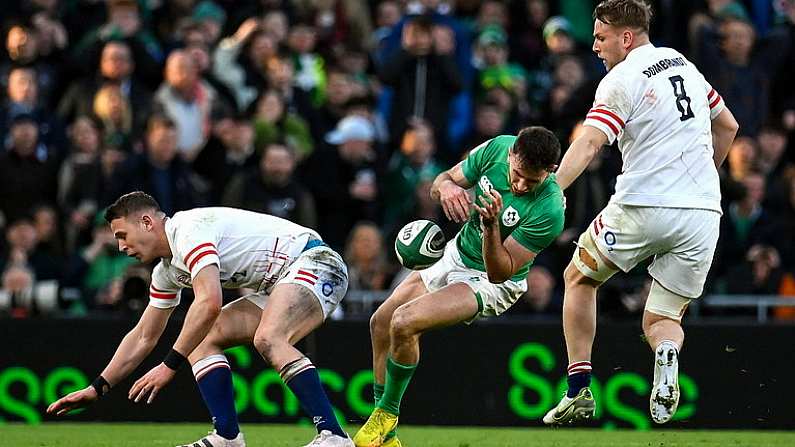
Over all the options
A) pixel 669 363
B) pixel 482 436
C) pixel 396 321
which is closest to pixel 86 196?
pixel 482 436

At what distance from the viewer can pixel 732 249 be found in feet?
49.6

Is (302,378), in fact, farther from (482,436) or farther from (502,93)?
(502,93)

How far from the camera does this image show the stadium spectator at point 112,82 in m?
15.3

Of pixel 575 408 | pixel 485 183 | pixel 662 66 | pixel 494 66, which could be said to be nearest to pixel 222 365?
pixel 485 183

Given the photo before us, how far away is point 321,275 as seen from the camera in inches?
375

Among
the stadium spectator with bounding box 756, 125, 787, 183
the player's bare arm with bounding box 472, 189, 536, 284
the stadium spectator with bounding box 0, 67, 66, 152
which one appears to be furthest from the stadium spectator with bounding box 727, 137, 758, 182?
the stadium spectator with bounding box 0, 67, 66, 152

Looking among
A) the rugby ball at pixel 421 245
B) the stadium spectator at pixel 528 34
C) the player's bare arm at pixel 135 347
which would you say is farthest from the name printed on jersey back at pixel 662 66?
the stadium spectator at pixel 528 34

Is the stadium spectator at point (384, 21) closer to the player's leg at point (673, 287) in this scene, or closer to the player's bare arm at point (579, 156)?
the player's leg at point (673, 287)

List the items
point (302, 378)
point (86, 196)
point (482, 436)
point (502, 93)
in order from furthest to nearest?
point (502, 93), point (86, 196), point (482, 436), point (302, 378)

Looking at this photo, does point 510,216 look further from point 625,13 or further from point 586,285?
point 625,13

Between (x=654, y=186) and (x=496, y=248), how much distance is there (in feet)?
3.90

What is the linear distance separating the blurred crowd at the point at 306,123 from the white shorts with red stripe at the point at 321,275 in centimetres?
426

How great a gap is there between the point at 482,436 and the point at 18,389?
428 cm

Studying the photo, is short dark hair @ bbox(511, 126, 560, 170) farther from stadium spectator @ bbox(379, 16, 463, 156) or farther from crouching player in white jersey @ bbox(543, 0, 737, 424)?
stadium spectator @ bbox(379, 16, 463, 156)
